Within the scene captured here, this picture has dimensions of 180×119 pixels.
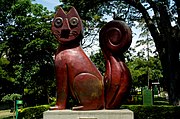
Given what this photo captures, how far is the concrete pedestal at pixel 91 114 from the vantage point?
21.1 ft

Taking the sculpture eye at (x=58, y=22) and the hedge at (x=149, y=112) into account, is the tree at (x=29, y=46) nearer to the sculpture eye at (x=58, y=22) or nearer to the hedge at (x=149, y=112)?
the hedge at (x=149, y=112)

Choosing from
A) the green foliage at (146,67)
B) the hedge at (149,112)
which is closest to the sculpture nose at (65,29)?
the hedge at (149,112)

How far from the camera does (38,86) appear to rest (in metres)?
24.8

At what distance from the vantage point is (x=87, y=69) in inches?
272

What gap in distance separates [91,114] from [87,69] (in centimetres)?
105

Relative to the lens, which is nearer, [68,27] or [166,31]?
[68,27]

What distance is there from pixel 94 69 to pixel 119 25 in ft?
3.86

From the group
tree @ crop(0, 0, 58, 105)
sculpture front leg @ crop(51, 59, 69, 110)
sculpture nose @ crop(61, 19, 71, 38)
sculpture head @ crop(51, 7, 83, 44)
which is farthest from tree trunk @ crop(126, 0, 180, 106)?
sculpture front leg @ crop(51, 59, 69, 110)

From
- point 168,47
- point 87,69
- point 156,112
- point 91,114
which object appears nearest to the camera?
point 91,114

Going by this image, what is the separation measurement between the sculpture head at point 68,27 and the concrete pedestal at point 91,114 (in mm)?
1706

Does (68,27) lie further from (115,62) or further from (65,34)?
(115,62)

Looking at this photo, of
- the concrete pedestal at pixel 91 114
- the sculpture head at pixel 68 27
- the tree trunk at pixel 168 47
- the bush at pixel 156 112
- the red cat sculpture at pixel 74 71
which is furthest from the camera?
the tree trunk at pixel 168 47

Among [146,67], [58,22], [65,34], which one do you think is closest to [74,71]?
[65,34]

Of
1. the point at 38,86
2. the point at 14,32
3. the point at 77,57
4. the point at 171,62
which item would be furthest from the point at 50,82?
the point at 77,57
